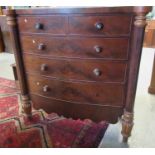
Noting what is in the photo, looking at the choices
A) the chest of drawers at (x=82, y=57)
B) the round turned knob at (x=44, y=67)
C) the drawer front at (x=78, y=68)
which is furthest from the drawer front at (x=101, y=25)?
the round turned knob at (x=44, y=67)

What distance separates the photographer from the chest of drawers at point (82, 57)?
3.28ft

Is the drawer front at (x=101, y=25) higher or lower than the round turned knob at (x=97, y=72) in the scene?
higher

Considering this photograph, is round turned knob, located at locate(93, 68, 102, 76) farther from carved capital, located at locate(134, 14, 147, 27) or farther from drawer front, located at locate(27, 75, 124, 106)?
carved capital, located at locate(134, 14, 147, 27)

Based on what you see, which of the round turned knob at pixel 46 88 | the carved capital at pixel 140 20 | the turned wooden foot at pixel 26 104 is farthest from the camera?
the turned wooden foot at pixel 26 104

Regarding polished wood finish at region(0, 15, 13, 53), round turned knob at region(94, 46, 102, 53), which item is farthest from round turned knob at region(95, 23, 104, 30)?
polished wood finish at region(0, 15, 13, 53)

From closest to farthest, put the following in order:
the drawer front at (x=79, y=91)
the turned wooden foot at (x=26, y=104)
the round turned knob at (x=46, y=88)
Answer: the drawer front at (x=79, y=91)
the round turned knob at (x=46, y=88)
the turned wooden foot at (x=26, y=104)

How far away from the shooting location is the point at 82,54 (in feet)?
3.68

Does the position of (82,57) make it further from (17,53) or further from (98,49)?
(17,53)

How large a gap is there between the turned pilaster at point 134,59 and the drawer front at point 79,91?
6 centimetres

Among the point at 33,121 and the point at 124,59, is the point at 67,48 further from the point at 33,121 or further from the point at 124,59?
the point at 33,121

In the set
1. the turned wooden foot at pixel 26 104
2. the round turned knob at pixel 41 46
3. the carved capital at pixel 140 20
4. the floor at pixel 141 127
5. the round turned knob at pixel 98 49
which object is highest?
the carved capital at pixel 140 20

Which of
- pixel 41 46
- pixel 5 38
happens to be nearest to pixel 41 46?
pixel 41 46

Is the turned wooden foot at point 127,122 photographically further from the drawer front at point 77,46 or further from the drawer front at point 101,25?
the drawer front at point 101,25

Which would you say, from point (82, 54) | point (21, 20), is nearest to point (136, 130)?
point (82, 54)
